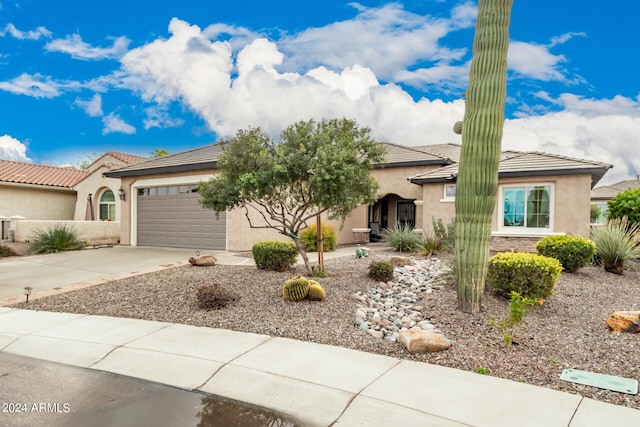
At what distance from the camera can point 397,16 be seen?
11727 mm

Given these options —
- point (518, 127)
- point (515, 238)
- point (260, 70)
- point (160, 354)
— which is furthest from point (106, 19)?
point (515, 238)

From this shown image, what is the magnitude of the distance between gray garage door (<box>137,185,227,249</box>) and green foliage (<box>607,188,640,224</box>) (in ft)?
45.2

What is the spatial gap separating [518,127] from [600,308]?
909cm

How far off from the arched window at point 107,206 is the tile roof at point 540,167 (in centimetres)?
1643

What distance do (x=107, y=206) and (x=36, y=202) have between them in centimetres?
358

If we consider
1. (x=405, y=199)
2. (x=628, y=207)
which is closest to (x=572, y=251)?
(x=628, y=207)

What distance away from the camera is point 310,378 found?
457 cm

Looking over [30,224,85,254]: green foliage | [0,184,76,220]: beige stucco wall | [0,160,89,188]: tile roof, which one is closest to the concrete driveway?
[30,224,85,254]: green foliage

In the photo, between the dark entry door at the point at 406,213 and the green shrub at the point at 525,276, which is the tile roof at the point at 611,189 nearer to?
the dark entry door at the point at 406,213

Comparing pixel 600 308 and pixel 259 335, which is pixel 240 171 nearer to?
pixel 259 335

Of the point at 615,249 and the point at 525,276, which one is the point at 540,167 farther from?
the point at 525,276

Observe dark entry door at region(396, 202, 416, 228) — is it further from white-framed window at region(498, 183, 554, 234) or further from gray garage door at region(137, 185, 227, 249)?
gray garage door at region(137, 185, 227, 249)

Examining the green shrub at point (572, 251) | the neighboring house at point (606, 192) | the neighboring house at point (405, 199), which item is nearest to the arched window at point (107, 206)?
the neighboring house at point (405, 199)

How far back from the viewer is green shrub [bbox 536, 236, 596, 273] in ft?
34.5
